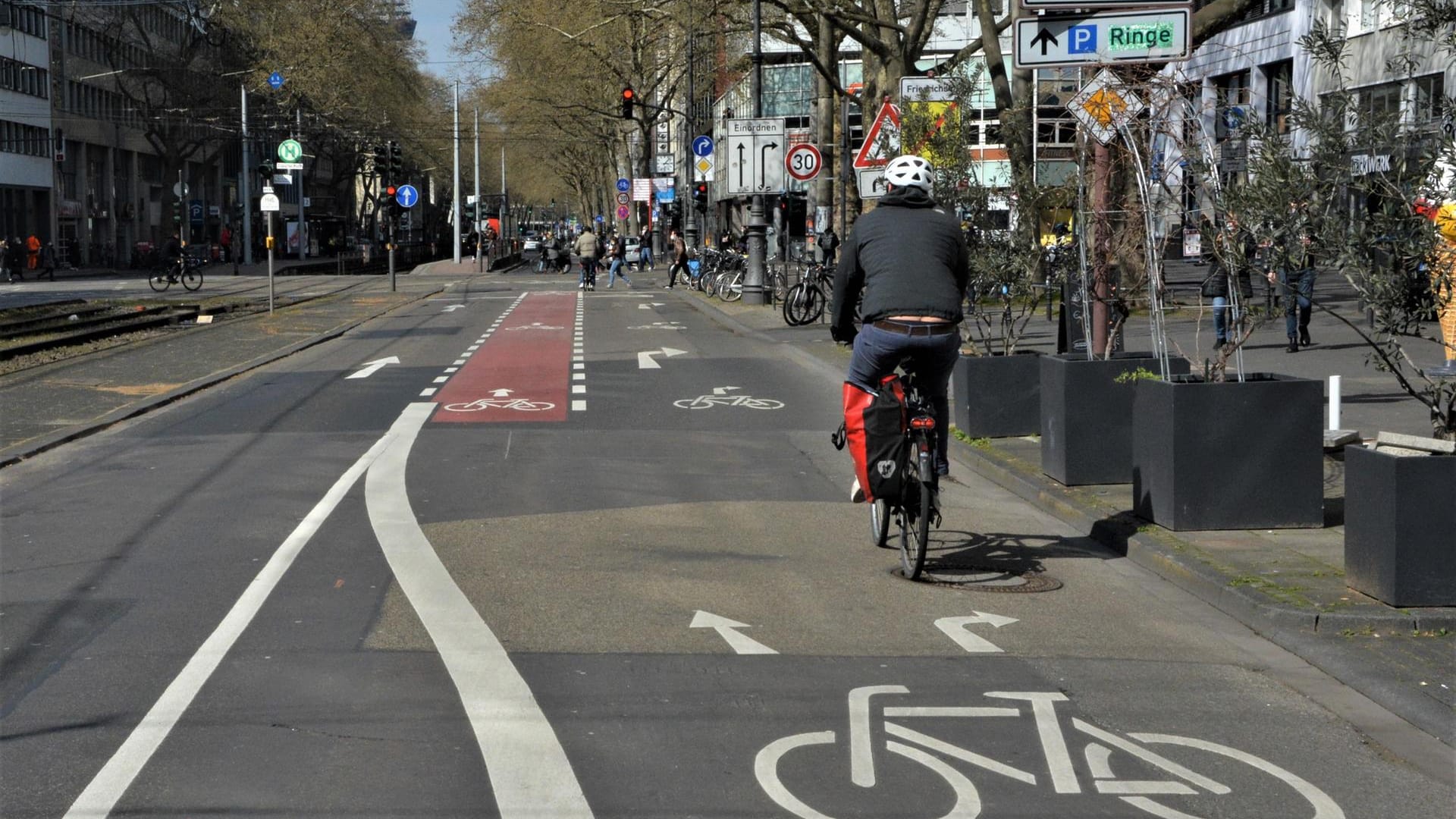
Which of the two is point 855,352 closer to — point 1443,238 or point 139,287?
point 1443,238

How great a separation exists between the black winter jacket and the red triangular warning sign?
939 cm

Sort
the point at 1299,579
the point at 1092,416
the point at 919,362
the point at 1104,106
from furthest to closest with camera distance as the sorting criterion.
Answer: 1. the point at 1092,416
2. the point at 1104,106
3. the point at 919,362
4. the point at 1299,579

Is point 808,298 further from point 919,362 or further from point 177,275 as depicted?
point 177,275

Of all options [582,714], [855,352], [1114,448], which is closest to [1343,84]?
[855,352]

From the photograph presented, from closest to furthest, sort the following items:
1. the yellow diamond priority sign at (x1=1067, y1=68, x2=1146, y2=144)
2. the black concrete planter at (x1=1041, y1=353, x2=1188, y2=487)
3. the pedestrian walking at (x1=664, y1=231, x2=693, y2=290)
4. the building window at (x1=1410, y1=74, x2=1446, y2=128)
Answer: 1. the building window at (x1=1410, y1=74, x2=1446, y2=128)
2. the yellow diamond priority sign at (x1=1067, y1=68, x2=1146, y2=144)
3. the black concrete planter at (x1=1041, y1=353, x2=1188, y2=487)
4. the pedestrian walking at (x1=664, y1=231, x2=693, y2=290)

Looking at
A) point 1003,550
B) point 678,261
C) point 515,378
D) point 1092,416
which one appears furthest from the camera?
point 678,261

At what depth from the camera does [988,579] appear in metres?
8.23

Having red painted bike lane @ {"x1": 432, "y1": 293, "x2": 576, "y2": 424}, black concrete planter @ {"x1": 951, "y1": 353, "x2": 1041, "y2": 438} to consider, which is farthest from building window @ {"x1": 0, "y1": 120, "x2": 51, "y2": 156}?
black concrete planter @ {"x1": 951, "y1": 353, "x2": 1041, "y2": 438}

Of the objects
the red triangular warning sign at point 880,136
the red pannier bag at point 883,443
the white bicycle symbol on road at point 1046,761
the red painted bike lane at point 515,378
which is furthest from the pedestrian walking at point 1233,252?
the red triangular warning sign at point 880,136

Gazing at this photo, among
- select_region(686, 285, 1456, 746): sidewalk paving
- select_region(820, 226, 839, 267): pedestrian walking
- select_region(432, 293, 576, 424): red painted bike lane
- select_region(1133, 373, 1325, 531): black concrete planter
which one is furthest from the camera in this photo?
select_region(820, 226, 839, 267): pedestrian walking

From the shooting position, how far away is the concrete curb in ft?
42.5

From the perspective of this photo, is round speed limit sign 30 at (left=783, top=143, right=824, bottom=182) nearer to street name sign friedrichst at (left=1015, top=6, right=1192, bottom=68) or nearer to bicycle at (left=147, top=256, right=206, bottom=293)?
street name sign friedrichst at (left=1015, top=6, right=1192, bottom=68)

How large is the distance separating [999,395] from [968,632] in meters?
6.33

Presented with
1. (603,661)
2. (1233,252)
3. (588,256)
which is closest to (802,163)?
(588,256)
